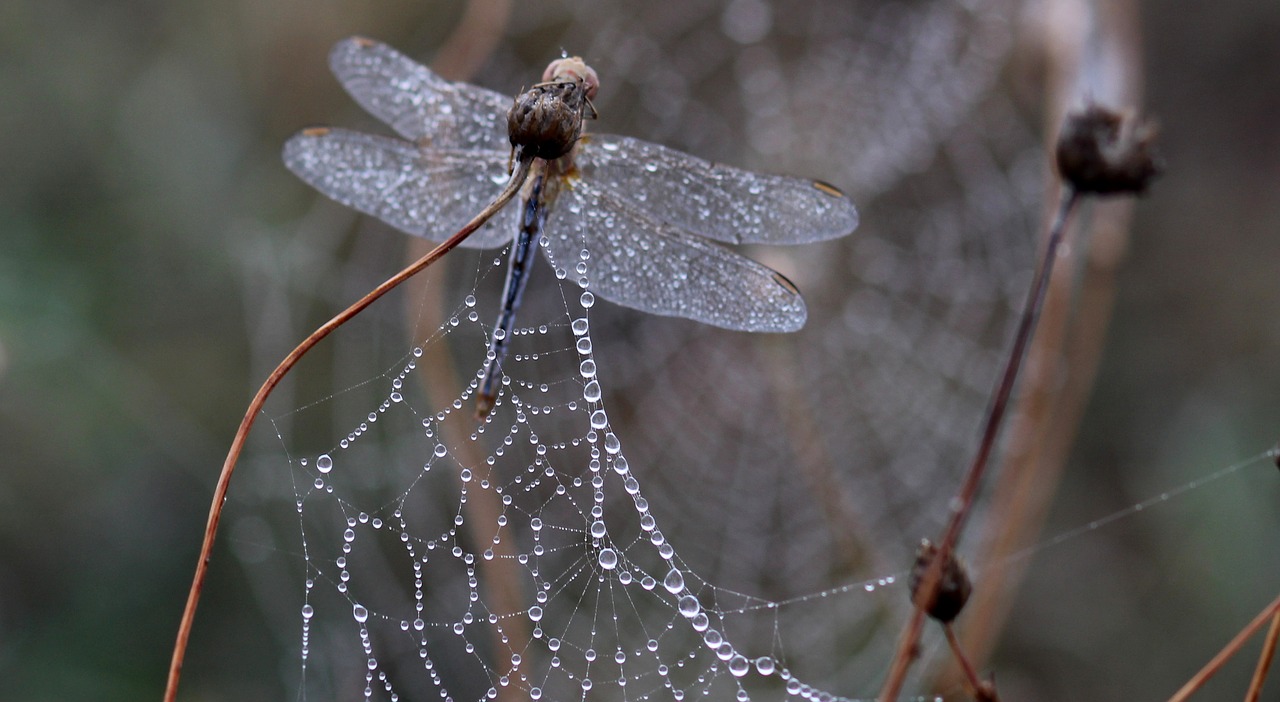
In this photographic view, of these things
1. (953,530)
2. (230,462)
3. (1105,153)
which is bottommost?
(953,530)

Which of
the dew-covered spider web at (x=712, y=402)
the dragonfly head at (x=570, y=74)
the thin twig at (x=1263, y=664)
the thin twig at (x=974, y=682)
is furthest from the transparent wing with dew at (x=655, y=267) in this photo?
the dew-covered spider web at (x=712, y=402)

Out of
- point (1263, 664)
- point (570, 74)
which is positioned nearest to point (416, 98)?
point (570, 74)

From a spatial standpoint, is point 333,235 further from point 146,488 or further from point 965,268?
point 965,268

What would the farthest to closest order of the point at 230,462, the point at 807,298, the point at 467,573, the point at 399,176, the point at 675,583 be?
1. the point at 807,298
2. the point at 467,573
3. the point at 399,176
4. the point at 675,583
5. the point at 230,462

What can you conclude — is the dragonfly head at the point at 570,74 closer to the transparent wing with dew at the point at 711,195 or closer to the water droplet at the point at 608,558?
the transparent wing with dew at the point at 711,195

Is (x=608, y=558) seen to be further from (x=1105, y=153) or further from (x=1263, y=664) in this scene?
(x=1105, y=153)

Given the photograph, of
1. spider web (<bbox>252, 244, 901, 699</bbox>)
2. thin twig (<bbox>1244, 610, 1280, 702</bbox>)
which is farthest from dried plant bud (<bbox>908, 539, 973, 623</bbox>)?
spider web (<bbox>252, 244, 901, 699</bbox>)

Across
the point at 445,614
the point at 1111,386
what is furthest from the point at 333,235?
the point at 1111,386
